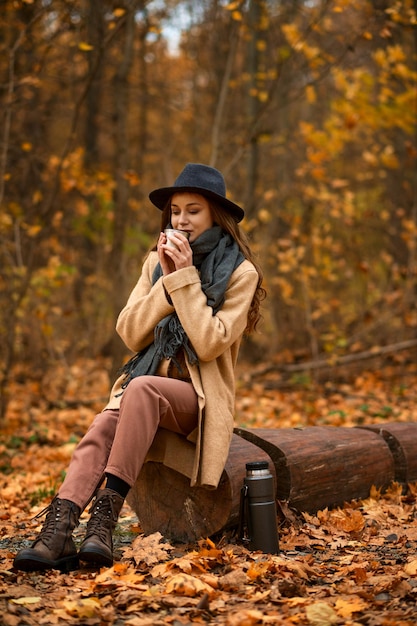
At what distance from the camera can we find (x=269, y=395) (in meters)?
9.34

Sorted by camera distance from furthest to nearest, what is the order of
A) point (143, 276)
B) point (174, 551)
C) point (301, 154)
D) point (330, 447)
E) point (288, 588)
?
point (301, 154) → point (330, 447) → point (143, 276) → point (174, 551) → point (288, 588)

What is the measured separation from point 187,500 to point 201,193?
5.27 ft

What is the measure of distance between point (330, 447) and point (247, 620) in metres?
1.96

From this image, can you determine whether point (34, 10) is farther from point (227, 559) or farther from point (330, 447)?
point (227, 559)

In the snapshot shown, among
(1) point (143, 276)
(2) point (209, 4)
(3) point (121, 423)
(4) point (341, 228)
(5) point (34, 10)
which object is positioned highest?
(2) point (209, 4)

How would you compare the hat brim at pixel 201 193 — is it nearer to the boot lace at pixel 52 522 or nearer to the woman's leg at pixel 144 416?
the woman's leg at pixel 144 416

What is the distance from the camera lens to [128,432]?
3475 millimetres

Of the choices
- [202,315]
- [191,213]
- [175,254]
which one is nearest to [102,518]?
[202,315]

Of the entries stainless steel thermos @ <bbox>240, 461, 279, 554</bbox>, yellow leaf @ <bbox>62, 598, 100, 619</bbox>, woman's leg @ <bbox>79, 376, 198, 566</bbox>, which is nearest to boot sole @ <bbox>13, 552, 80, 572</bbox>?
woman's leg @ <bbox>79, 376, 198, 566</bbox>

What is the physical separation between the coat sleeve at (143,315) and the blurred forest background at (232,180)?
333 cm

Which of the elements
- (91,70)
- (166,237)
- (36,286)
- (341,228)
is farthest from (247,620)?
(341,228)

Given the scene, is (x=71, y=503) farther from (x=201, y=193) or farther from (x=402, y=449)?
(x=402, y=449)

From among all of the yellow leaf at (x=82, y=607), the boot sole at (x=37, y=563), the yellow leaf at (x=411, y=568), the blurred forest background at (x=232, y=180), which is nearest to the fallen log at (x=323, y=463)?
the yellow leaf at (x=411, y=568)

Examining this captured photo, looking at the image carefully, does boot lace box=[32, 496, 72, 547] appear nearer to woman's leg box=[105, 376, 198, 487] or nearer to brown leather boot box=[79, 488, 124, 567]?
brown leather boot box=[79, 488, 124, 567]
